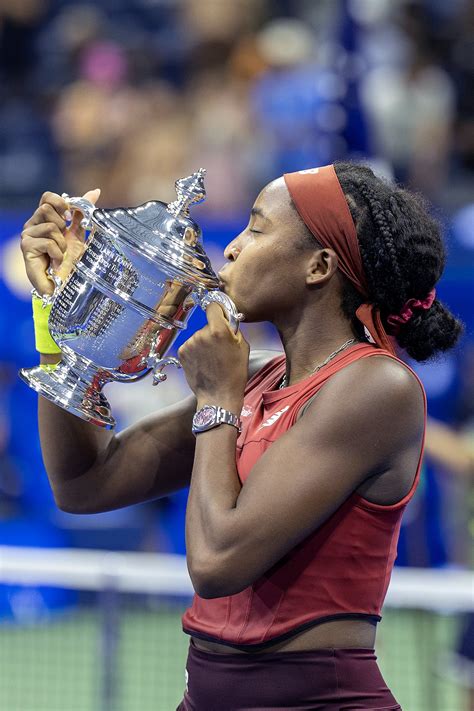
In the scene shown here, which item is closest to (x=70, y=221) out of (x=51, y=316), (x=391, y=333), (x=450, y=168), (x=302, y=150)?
(x=51, y=316)

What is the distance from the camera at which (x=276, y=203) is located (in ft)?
6.97

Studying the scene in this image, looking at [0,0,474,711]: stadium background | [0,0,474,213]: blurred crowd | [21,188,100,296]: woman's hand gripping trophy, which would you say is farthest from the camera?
[0,0,474,213]: blurred crowd

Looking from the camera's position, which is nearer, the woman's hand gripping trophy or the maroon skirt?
the maroon skirt

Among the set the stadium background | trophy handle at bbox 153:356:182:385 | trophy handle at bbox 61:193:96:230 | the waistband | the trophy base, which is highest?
trophy handle at bbox 61:193:96:230

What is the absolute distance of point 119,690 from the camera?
379cm

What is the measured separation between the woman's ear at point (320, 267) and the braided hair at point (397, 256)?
0.05 metres

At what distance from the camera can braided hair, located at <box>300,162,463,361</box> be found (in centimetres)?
205

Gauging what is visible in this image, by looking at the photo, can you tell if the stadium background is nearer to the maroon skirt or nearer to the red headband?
the maroon skirt

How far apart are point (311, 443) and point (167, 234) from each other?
0.48m

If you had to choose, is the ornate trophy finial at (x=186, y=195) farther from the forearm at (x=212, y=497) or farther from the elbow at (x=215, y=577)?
the elbow at (x=215, y=577)

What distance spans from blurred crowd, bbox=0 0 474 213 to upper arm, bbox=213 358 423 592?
4.13 meters

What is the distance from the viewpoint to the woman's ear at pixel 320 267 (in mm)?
2080

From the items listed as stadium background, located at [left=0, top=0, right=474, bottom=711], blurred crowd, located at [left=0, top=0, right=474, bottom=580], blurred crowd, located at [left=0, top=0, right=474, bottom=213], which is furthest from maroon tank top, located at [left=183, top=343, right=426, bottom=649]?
blurred crowd, located at [left=0, top=0, right=474, bottom=213]

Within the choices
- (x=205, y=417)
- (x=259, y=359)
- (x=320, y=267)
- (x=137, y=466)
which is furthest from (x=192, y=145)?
(x=205, y=417)
